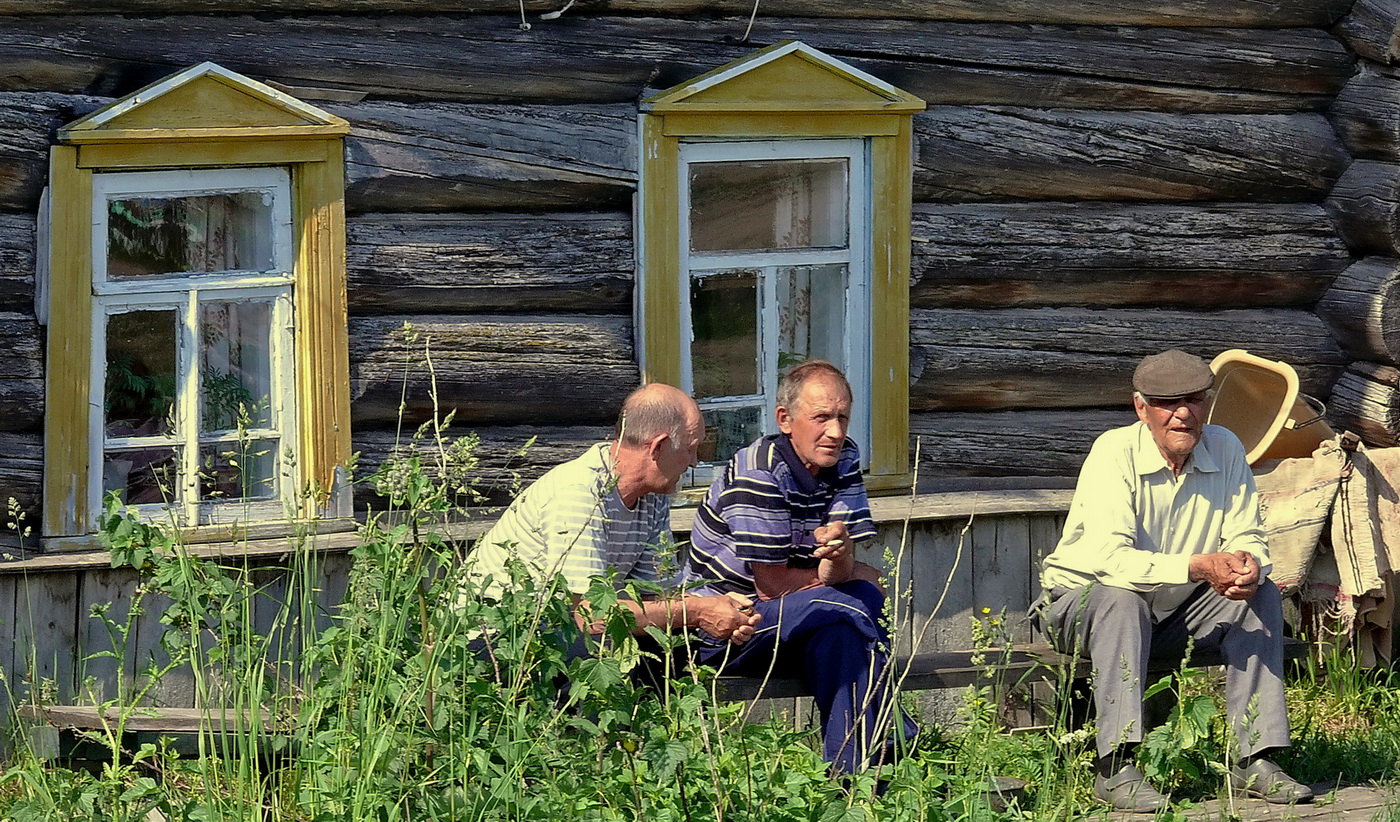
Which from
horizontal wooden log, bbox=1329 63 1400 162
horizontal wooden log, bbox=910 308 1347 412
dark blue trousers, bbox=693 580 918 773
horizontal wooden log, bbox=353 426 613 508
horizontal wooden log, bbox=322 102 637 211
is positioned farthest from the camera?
horizontal wooden log, bbox=1329 63 1400 162

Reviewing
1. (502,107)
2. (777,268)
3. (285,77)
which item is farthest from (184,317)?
(777,268)

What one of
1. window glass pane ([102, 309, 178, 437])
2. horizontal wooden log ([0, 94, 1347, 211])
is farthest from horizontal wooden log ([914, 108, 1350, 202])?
window glass pane ([102, 309, 178, 437])

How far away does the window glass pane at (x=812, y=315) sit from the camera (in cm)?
569

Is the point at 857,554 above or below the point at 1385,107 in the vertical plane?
below

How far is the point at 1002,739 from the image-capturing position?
3947 mm

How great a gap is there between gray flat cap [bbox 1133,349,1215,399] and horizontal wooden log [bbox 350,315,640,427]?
1.65 meters

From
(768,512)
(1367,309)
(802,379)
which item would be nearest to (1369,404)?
(1367,309)

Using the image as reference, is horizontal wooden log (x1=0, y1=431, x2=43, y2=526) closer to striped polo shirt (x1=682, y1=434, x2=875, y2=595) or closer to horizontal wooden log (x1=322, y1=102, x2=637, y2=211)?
horizontal wooden log (x1=322, y1=102, x2=637, y2=211)

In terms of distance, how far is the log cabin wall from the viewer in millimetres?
4953

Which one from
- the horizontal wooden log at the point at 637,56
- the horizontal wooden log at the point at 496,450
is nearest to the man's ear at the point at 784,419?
the horizontal wooden log at the point at 496,450

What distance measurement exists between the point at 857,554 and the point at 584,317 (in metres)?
1.21

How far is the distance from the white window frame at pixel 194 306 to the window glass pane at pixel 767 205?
4.45 ft

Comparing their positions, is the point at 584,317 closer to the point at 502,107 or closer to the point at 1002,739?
the point at 502,107

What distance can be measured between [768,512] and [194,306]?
1.91 metres
